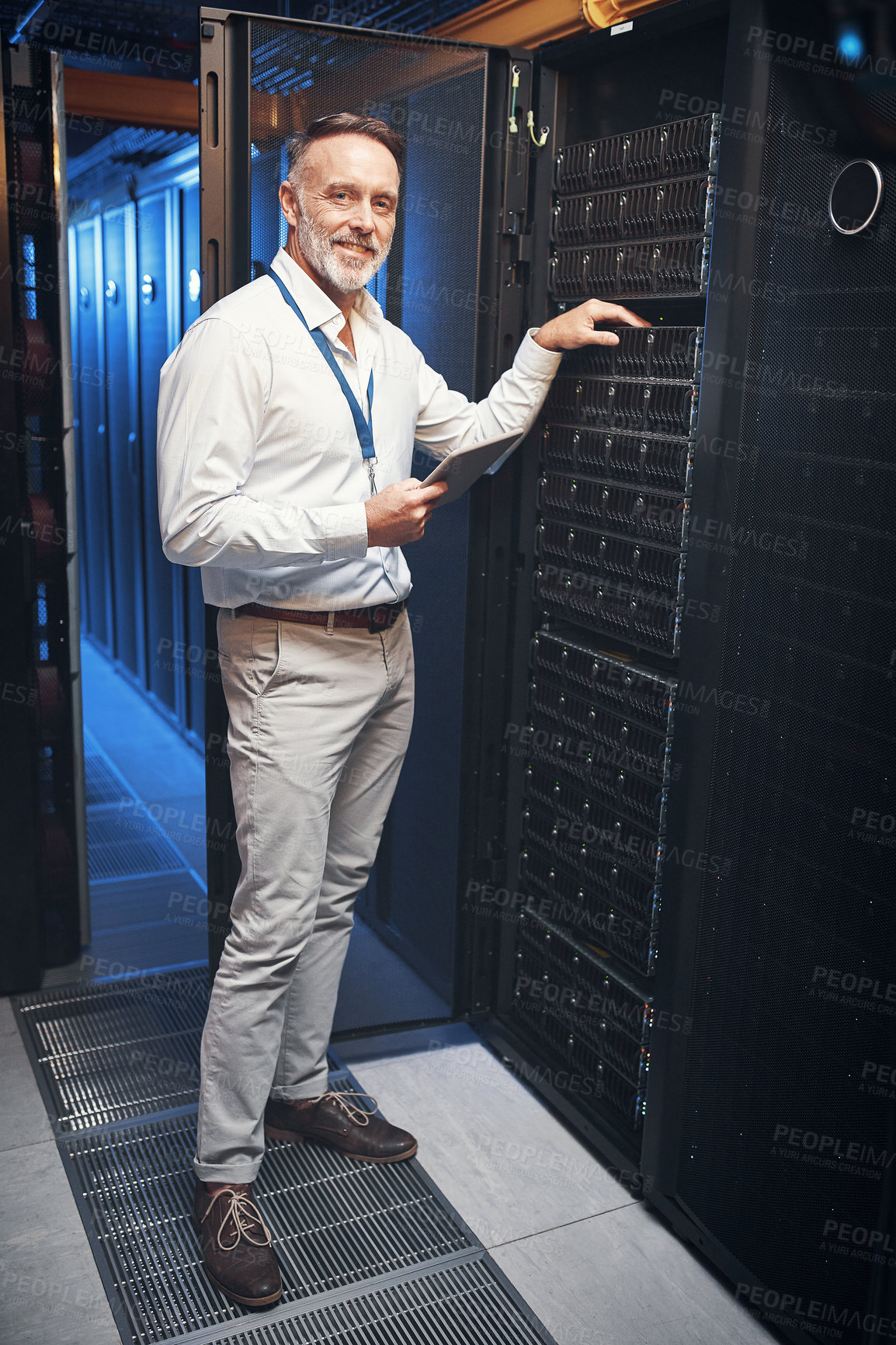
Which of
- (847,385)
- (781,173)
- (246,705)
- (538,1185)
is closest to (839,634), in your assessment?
(847,385)

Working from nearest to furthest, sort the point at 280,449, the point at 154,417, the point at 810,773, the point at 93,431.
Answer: the point at 810,773
the point at 280,449
the point at 154,417
the point at 93,431

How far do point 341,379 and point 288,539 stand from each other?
0.36 metres

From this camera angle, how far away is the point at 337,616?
229 centimetres

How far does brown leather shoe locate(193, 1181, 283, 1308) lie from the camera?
215 cm

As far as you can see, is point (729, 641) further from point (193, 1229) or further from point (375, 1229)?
point (193, 1229)

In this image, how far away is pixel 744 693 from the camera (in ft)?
6.84

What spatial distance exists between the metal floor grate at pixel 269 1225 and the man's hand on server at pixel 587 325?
184cm

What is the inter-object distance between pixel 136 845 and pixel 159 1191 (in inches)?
75.3

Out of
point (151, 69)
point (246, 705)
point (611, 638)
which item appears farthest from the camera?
point (151, 69)

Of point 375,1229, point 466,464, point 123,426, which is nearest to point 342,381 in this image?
point 466,464

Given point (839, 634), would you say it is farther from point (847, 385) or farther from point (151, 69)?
point (151, 69)

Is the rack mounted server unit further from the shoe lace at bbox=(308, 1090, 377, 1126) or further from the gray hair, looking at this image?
the shoe lace at bbox=(308, 1090, 377, 1126)

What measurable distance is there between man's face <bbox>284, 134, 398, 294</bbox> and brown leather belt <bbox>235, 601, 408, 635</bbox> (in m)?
0.64

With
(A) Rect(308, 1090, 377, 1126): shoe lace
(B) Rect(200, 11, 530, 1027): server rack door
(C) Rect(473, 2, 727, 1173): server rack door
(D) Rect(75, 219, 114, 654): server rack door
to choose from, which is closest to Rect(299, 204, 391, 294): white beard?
(B) Rect(200, 11, 530, 1027): server rack door
